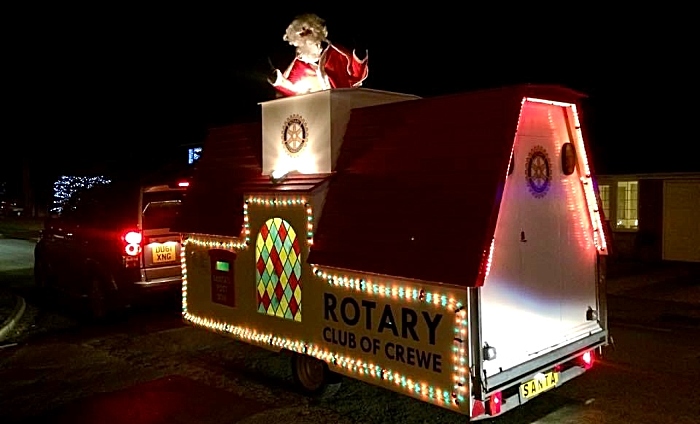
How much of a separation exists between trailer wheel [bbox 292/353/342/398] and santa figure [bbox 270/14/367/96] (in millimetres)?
2694

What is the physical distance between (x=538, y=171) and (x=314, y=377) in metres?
2.86

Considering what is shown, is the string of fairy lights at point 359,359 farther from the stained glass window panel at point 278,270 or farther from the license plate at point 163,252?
the license plate at point 163,252

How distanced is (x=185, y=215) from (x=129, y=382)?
1.98 m

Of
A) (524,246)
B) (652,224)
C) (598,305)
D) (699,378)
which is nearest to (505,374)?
(524,246)

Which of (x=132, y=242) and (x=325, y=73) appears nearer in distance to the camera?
(x=325, y=73)

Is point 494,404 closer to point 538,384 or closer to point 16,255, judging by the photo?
point 538,384

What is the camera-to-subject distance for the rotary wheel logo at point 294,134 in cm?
658

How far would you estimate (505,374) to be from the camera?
5.00 meters

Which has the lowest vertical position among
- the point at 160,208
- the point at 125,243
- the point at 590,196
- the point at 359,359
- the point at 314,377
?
the point at 314,377

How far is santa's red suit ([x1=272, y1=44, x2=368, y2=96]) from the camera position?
6727 mm

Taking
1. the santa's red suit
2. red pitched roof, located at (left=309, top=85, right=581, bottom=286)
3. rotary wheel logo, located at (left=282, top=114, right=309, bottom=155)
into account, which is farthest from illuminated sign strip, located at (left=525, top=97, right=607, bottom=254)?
rotary wheel logo, located at (left=282, top=114, right=309, bottom=155)

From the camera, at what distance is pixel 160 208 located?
9719mm

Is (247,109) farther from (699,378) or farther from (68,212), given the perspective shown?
(699,378)

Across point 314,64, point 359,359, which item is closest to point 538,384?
point 359,359
